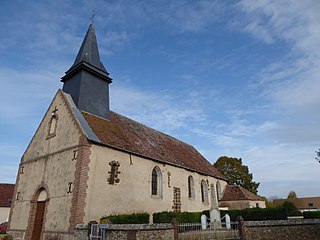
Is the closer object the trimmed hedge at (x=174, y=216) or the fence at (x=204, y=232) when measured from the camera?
the fence at (x=204, y=232)

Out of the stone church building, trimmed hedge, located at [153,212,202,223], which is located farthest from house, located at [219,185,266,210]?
trimmed hedge, located at [153,212,202,223]

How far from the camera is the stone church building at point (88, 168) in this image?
41.9 ft

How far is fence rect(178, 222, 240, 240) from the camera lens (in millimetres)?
11058

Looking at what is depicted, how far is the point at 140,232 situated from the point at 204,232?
3.52 m

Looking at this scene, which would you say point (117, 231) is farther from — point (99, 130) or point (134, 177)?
point (99, 130)

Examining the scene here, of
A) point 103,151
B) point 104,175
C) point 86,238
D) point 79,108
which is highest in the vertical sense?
point 79,108

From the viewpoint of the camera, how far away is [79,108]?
15.9 metres

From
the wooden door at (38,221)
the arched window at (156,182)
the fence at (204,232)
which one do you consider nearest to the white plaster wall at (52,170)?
the wooden door at (38,221)

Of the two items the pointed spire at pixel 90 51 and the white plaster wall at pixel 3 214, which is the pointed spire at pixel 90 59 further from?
the white plaster wall at pixel 3 214

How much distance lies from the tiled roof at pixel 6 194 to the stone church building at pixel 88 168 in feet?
67.7

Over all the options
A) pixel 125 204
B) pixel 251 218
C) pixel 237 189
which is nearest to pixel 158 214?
pixel 125 204

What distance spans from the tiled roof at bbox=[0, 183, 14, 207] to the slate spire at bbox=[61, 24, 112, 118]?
24.5m

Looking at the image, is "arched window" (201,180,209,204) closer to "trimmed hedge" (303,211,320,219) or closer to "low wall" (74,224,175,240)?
"trimmed hedge" (303,211,320,219)

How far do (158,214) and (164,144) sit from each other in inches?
307
